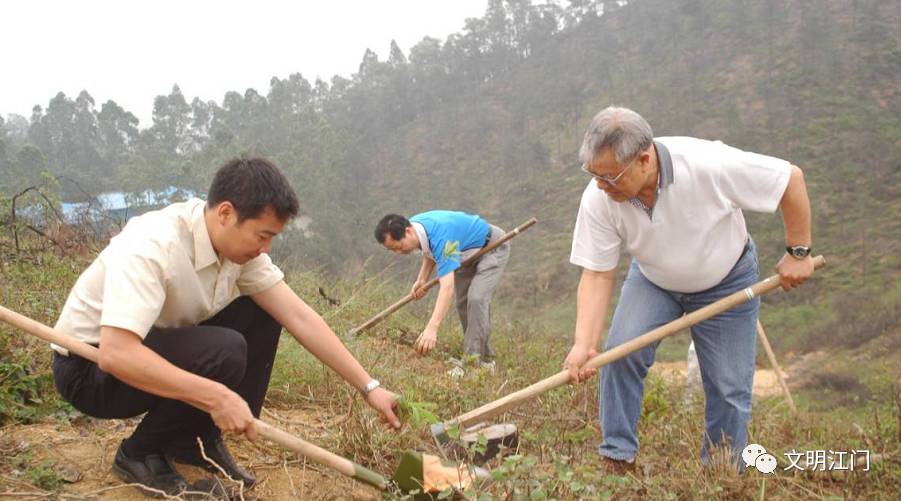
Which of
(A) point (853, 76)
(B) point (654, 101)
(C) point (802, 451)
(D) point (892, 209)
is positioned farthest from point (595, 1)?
(C) point (802, 451)

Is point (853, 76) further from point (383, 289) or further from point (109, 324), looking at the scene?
point (109, 324)

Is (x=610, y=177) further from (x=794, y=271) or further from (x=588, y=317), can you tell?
(x=794, y=271)

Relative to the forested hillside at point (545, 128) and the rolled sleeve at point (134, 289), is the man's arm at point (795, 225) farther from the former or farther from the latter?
the forested hillside at point (545, 128)

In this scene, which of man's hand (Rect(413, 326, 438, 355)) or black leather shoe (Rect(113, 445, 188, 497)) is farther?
man's hand (Rect(413, 326, 438, 355))

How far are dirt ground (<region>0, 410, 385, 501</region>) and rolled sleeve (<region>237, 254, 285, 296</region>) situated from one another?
2.20ft

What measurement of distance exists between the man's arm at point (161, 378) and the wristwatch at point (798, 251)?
2.08 metres

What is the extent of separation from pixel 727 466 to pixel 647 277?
0.82m

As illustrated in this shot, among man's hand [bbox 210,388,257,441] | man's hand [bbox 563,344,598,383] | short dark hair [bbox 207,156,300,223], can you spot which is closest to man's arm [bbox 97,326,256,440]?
man's hand [bbox 210,388,257,441]

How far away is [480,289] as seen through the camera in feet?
19.8

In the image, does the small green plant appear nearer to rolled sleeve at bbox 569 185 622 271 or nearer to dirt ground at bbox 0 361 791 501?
dirt ground at bbox 0 361 791 501

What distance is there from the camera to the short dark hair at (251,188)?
2.26m

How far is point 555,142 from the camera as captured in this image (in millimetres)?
35094

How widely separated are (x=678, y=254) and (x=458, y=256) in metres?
2.81

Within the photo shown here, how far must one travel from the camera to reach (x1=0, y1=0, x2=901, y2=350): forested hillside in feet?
72.7
